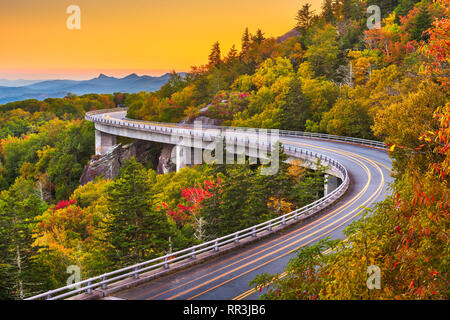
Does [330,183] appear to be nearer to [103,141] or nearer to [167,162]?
[167,162]

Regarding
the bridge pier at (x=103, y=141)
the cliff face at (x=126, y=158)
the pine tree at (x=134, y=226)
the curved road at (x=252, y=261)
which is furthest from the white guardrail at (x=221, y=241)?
the bridge pier at (x=103, y=141)

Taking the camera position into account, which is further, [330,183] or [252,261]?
[330,183]

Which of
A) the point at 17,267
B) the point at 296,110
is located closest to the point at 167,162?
the point at 296,110

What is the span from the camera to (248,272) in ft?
53.2

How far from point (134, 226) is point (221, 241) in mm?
6006

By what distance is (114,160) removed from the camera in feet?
256

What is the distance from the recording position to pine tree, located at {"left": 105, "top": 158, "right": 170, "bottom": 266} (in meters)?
23.0

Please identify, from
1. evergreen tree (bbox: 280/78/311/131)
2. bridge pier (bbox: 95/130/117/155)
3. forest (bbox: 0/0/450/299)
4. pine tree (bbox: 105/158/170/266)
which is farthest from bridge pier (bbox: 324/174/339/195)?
bridge pier (bbox: 95/130/117/155)

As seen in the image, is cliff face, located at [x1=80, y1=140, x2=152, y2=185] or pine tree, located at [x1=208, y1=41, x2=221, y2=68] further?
pine tree, located at [x1=208, y1=41, x2=221, y2=68]

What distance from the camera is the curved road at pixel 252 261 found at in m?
14.2

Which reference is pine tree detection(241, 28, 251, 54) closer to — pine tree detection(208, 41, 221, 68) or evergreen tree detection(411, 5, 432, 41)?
pine tree detection(208, 41, 221, 68)

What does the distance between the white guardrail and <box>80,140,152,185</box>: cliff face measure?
507 inches

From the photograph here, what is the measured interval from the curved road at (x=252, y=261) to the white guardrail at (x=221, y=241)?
1.91ft

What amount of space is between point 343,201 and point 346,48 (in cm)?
6301
